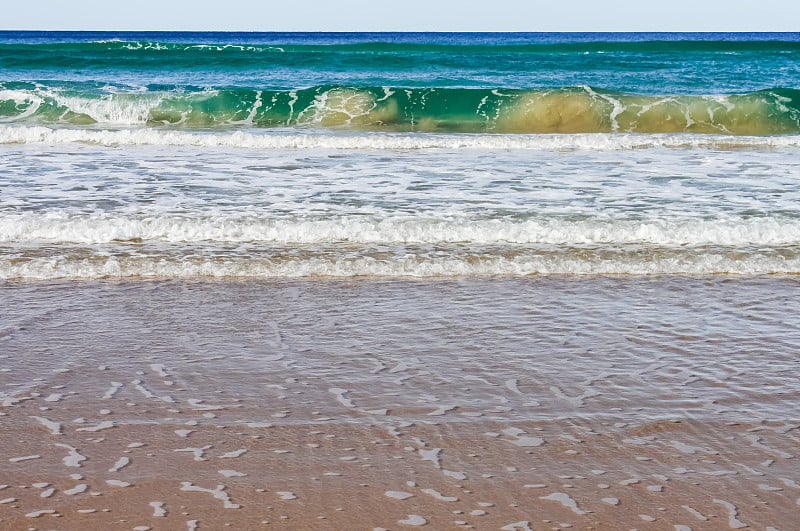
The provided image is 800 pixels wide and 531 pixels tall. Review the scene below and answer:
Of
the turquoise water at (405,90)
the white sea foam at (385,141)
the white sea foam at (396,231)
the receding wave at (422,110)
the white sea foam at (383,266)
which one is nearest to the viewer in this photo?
the white sea foam at (383,266)

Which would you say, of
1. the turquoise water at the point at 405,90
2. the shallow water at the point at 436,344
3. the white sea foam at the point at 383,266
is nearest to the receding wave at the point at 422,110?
the turquoise water at the point at 405,90

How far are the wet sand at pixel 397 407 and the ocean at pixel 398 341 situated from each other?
0.01 m

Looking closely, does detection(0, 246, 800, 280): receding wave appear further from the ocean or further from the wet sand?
the wet sand

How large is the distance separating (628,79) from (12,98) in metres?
16.5

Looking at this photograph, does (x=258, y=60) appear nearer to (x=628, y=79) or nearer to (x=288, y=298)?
(x=628, y=79)

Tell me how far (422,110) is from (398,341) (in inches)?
588

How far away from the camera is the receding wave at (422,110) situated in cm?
1756

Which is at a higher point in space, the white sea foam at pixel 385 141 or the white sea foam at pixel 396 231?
the white sea foam at pixel 396 231

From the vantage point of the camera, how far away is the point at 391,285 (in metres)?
5.15

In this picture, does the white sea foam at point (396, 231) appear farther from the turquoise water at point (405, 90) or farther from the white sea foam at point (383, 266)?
the turquoise water at point (405, 90)

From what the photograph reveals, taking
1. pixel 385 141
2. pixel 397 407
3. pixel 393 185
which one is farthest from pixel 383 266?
pixel 385 141

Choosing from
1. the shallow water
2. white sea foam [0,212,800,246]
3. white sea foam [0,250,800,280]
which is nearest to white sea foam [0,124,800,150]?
white sea foam [0,212,800,246]

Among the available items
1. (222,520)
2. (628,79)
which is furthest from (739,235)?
(628,79)

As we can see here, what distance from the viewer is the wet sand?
8.26ft
